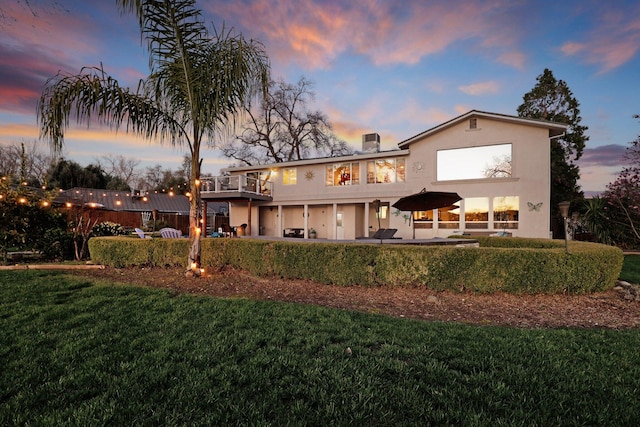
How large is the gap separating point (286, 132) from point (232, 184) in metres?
13.3

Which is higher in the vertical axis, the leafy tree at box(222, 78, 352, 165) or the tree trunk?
the leafy tree at box(222, 78, 352, 165)

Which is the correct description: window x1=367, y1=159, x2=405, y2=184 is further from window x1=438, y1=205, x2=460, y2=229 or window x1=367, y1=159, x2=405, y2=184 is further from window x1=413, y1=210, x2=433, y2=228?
window x1=438, y1=205, x2=460, y2=229

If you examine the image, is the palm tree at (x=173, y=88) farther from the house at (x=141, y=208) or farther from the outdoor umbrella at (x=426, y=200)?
the house at (x=141, y=208)

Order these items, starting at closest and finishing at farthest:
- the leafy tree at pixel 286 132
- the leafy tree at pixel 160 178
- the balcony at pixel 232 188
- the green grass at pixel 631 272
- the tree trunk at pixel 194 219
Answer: the tree trunk at pixel 194 219 < the green grass at pixel 631 272 < the balcony at pixel 232 188 < the leafy tree at pixel 286 132 < the leafy tree at pixel 160 178

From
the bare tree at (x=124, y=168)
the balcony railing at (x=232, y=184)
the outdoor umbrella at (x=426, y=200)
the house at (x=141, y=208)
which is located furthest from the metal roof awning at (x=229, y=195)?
the bare tree at (x=124, y=168)

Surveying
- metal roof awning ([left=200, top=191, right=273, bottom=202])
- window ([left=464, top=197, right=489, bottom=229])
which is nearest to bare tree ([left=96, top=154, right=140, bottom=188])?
metal roof awning ([left=200, top=191, right=273, bottom=202])

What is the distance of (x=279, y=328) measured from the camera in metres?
3.69

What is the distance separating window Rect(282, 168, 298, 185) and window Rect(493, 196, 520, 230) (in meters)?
12.0

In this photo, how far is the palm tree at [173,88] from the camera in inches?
219

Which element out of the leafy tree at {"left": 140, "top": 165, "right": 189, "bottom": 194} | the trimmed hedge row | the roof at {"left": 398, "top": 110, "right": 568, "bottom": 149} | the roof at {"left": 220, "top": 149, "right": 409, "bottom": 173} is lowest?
the trimmed hedge row

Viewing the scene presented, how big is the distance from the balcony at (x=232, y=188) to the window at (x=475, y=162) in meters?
11.4

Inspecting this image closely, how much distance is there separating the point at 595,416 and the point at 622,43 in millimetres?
16148

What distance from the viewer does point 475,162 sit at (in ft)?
47.2

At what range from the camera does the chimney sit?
18.2m
